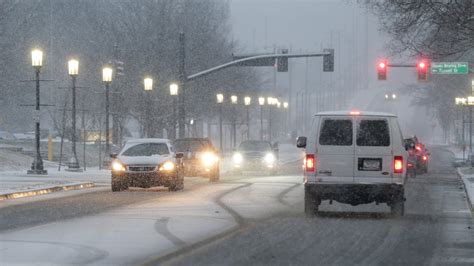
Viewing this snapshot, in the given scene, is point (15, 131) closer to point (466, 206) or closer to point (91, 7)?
point (91, 7)

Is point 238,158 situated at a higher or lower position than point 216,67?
lower

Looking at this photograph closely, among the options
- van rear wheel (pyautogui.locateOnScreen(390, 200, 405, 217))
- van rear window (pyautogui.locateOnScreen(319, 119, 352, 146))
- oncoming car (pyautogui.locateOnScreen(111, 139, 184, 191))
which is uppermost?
van rear window (pyautogui.locateOnScreen(319, 119, 352, 146))

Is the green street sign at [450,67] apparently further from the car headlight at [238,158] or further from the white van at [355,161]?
the white van at [355,161]

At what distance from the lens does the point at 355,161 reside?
860 inches

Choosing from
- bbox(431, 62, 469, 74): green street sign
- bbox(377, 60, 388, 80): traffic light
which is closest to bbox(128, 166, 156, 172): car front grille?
bbox(377, 60, 388, 80): traffic light

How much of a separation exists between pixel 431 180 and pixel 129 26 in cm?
3388

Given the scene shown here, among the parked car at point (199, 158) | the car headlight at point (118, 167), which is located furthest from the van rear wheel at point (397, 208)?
the parked car at point (199, 158)

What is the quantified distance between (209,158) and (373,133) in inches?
679

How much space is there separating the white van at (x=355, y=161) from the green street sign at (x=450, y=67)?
112ft

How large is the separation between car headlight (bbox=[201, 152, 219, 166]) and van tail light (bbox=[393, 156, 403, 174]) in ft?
57.0

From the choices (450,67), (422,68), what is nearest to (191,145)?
(422,68)

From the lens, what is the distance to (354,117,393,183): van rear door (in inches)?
858

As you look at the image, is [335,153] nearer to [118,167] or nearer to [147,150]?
[118,167]

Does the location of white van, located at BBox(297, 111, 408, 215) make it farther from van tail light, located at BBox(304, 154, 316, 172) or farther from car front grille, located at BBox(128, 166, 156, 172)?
car front grille, located at BBox(128, 166, 156, 172)
